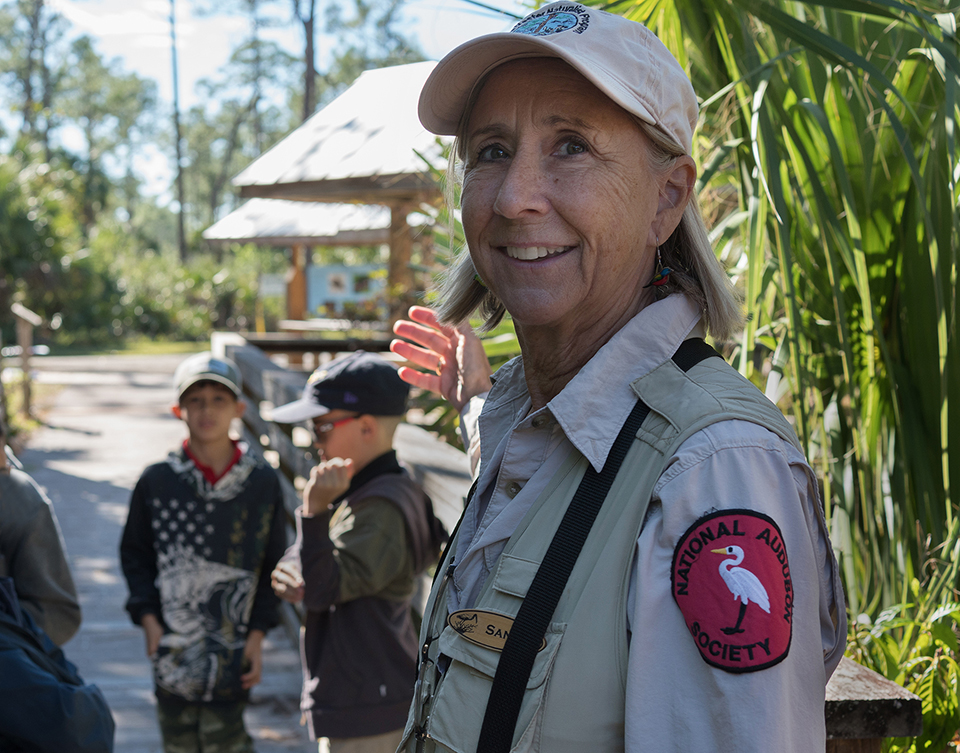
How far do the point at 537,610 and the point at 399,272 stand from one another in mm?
8193

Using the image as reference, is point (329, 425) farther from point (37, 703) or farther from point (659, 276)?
point (659, 276)

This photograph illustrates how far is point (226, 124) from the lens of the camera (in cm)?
Result: 6162

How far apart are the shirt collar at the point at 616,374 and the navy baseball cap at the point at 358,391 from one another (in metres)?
1.61

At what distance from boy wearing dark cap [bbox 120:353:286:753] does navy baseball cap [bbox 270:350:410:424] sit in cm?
62

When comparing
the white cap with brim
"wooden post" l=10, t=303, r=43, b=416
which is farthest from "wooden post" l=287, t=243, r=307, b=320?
the white cap with brim

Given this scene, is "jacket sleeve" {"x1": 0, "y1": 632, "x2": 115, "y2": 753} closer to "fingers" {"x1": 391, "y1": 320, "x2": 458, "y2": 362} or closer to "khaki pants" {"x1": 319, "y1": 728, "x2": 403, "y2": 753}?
"khaki pants" {"x1": 319, "y1": 728, "x2": 403, "y2": 753}

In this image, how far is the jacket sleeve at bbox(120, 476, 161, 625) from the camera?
10.7 ft

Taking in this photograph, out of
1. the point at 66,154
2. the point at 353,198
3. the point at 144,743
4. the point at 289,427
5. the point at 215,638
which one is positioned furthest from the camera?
the point at 66,154

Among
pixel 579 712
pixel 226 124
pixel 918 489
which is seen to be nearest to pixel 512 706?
pixel 579 712

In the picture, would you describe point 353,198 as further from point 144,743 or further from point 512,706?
point 512,706

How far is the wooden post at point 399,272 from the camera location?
28.0 ft

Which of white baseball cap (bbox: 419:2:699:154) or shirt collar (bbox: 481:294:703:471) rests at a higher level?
white baseball cap (bbox: 419:2:699:154)

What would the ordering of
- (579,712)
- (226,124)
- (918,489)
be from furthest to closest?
(226,124) → (918,489) → (579,712)

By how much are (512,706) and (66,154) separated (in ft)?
131
